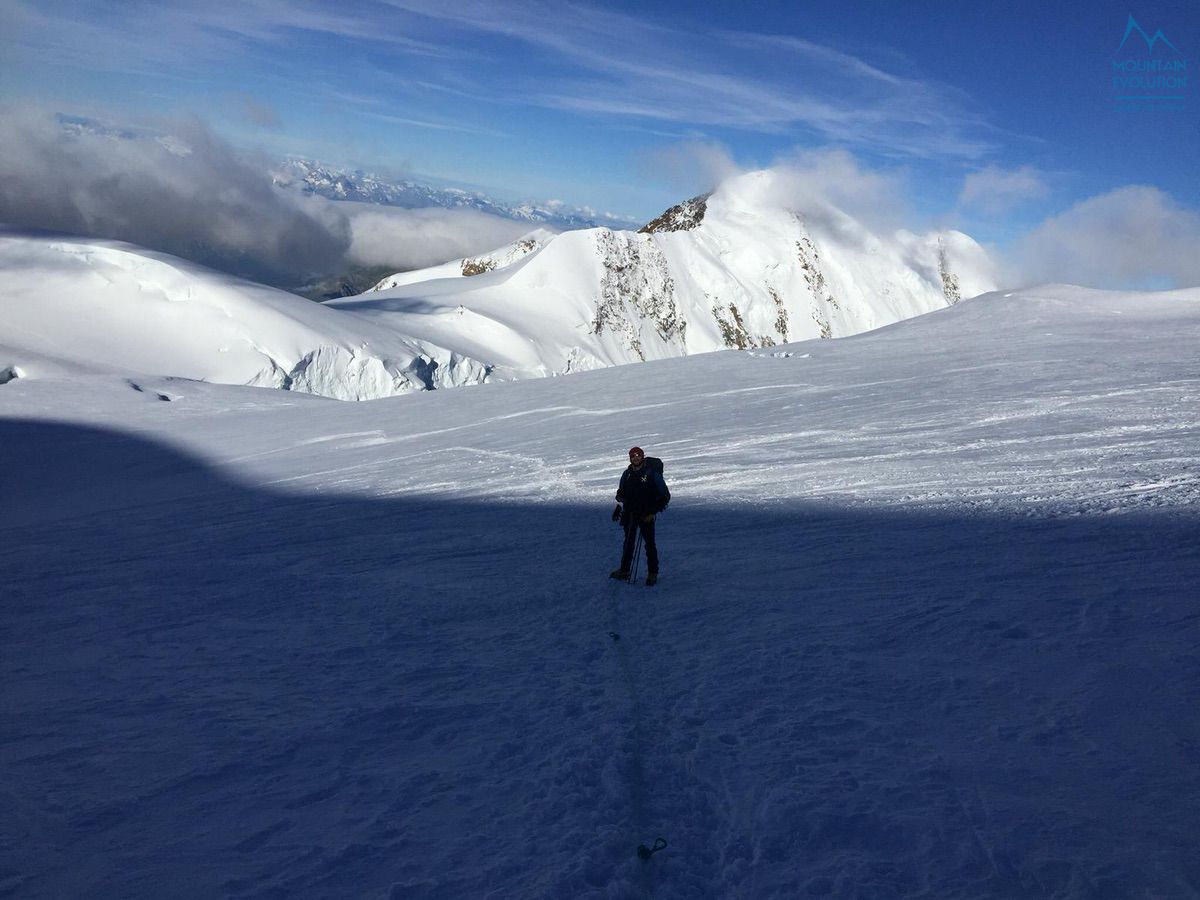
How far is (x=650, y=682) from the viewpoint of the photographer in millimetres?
5645

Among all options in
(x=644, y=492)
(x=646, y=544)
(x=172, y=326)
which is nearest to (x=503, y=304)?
(x=172, y=326)

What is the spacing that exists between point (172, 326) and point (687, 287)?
9816cm

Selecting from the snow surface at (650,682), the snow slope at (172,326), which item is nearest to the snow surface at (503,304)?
the snow slope at (172,326)

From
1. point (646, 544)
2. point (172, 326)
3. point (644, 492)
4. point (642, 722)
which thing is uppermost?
point (172, 326)

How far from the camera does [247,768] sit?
4766 millimetres

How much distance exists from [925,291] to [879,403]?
550 ft

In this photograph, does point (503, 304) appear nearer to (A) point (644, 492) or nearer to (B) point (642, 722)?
(A) point (644, 492)

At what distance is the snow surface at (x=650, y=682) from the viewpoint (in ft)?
Result: 12.3

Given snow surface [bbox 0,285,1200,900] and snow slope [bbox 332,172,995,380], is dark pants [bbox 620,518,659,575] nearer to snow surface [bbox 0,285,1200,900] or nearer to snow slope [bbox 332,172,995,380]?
snow surface [bbox 0,285,1200,900]

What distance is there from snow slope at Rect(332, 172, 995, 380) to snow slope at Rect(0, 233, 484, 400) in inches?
499

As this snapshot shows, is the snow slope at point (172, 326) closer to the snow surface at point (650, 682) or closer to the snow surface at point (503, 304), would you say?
the snow surface at point (503, 304)

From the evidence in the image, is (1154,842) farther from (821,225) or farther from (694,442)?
(821,225)

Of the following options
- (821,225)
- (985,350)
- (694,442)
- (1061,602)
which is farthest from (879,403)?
(821,225)

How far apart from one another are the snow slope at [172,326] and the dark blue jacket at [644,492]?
35.9m
